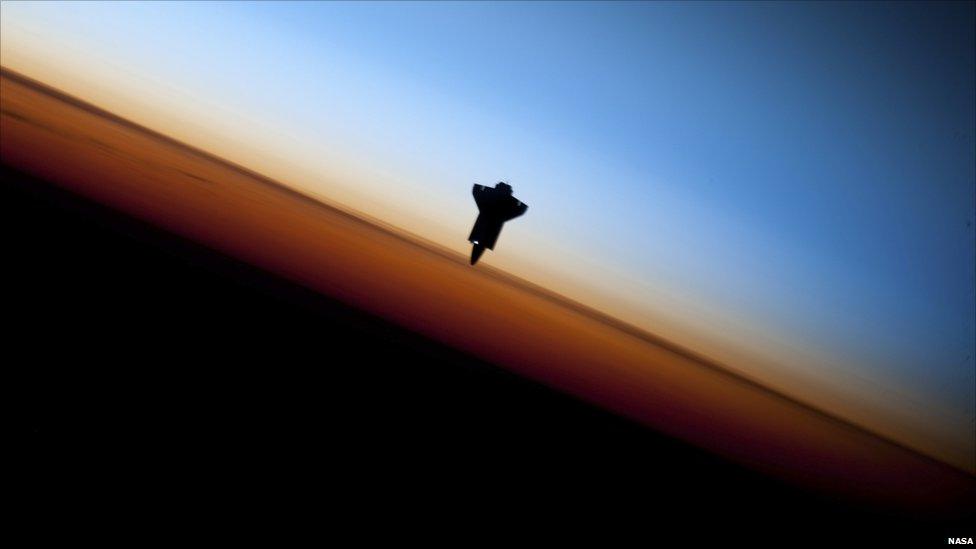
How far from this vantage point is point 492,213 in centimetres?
830

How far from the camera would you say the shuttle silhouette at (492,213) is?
822 centimetres

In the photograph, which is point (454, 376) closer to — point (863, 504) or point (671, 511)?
point (671, 511)

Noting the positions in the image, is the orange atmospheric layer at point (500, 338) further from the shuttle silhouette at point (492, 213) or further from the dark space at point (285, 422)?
the shuttle silhouette at point (492, 213)

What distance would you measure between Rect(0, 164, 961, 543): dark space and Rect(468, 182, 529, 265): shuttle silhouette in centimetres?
187

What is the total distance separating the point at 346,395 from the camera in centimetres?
518

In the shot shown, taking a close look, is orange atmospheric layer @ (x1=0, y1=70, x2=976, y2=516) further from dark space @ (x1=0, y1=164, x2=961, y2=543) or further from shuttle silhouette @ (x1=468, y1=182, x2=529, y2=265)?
shuttle silhouette @ (x1=468, y1=182, x2=529, y2=265)

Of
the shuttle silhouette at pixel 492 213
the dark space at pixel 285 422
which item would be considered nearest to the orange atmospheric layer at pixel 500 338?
the dark space at pixel 285 422

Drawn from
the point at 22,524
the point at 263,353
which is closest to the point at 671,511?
the point at 263,353

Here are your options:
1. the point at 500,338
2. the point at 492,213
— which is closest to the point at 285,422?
the point at 492,213

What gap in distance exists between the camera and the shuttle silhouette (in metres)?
8.22

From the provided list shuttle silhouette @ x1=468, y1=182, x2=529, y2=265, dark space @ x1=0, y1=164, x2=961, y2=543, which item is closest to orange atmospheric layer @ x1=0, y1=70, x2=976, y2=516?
dark space @ x1=0, y1=164, x2=961, y2=543

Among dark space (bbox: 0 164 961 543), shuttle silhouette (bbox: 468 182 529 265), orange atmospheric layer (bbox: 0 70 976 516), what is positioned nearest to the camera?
dark space (bbox: 0 164 961 543)

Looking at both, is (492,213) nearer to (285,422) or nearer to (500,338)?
(500,338)

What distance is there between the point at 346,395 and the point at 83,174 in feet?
36.6
